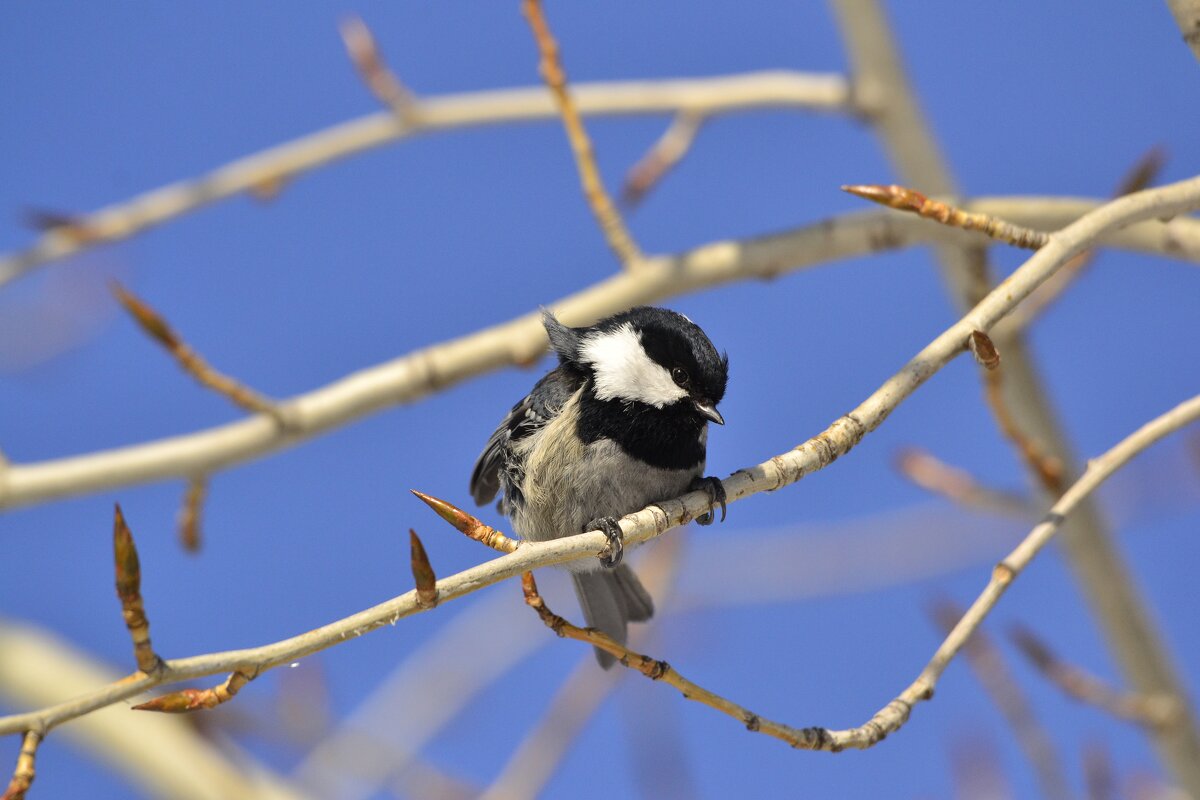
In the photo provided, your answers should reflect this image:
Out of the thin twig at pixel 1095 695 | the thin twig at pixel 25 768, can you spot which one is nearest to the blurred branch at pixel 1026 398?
the thin twig at pixel 1095 695

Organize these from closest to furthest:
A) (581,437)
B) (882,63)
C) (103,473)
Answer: (581,437)
(103,473)
(882,63)

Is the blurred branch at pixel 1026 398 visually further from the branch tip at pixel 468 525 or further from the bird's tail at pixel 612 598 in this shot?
the branch tip at pixel 468 525

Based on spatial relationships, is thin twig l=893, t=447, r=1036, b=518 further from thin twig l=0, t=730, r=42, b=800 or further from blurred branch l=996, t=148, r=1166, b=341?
thin twig l=0, t=730, r=42, b=800

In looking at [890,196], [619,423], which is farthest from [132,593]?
[890,196]

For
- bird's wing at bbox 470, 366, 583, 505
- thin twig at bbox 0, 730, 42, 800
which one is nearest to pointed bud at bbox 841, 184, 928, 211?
bird's wing at bbox 470, 366, 583, 505

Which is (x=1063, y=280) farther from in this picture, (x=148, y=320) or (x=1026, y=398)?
(x=148, y=320)

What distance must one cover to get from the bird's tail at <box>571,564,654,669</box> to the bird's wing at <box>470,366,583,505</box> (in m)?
0.39

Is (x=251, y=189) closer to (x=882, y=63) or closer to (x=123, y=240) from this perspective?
(x=123, y=240)

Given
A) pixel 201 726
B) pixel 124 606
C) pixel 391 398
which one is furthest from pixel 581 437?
pixel 201 726

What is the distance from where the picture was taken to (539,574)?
3965 millimetres

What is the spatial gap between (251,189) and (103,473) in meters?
1.07

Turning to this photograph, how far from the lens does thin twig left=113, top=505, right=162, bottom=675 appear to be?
5.13ft

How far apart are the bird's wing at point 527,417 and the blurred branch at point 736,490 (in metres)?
0.63

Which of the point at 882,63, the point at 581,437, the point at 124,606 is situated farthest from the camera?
the point at 882,63
